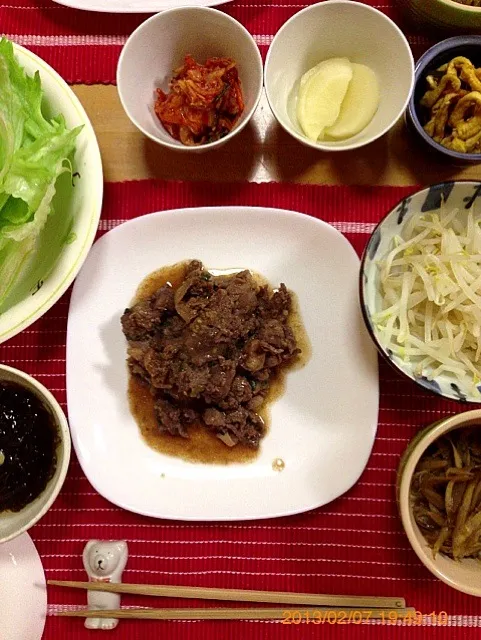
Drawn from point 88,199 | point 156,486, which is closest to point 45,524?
point 156,486

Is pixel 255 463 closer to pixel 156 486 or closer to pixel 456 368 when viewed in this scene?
pixel 156 486

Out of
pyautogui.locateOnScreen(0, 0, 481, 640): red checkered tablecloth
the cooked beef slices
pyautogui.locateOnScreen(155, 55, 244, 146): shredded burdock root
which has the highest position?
pyautogui.locateOnScreen(155, 55, 244, 146): shredded burdock root

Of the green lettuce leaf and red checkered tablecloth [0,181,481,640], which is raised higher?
the green lettuce leaf

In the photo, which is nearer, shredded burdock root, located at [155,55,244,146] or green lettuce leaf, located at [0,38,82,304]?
green lettuce leaf, located at [0,38,82,304]

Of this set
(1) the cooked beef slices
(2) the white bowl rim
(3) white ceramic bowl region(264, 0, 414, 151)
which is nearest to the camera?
(2) the white bowl rim

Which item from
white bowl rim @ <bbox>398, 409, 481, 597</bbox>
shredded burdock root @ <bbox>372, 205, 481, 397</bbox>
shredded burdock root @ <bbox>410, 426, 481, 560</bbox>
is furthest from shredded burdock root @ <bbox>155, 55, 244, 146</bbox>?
shredded burdock root @ <bbox>410, 426, 481, 560</bbox>
